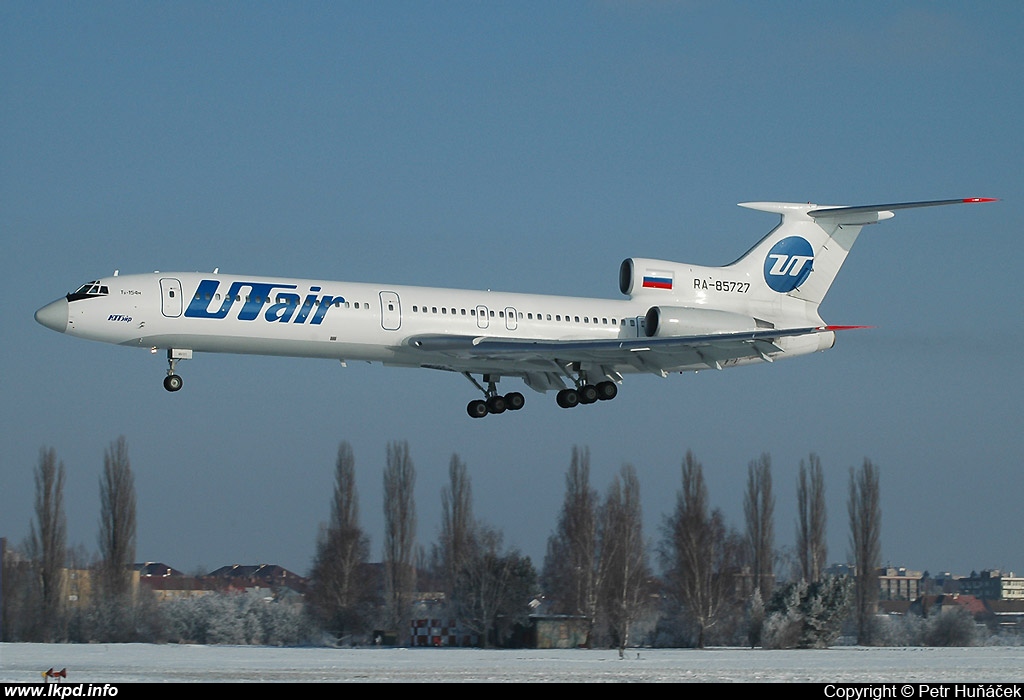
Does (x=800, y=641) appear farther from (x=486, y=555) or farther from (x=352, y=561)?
(x=352, y=561)

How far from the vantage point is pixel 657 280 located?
36344 mm

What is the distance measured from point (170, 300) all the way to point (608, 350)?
1052cm

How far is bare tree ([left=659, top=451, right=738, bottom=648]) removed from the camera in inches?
2137

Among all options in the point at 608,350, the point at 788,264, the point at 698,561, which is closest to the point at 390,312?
the point at 608,350

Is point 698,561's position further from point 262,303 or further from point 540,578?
point 262,303

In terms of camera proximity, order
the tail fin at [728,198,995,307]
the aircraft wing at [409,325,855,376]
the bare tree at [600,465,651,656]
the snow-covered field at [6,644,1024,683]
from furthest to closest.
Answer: the bare tree at [600,465,651,656] < the tail fin at [728,198,995,307] < the aircraft wing at [409,325,855,376] < the snow-covered field at [6,644,1024,683]

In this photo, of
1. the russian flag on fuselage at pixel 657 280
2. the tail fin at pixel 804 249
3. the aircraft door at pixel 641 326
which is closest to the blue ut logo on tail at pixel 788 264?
the tail fin at pixel 804 249

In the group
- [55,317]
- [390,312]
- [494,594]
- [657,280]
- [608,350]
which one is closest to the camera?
[55,317]

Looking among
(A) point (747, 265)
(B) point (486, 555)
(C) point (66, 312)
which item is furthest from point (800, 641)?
(C) point (66, 312)

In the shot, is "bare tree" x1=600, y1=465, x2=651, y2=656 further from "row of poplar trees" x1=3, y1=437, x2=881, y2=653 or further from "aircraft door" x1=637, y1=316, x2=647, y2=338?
"aircraft door" x1=637, y1=316, x2=647, y2=338

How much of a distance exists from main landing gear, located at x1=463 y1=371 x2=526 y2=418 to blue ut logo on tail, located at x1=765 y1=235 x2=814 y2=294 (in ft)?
25.3

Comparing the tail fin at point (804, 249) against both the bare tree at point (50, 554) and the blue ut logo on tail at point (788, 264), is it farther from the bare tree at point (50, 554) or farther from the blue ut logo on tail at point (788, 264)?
the bare tree at point (50, 554)

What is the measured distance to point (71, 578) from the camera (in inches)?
2144
